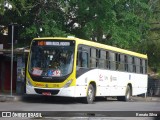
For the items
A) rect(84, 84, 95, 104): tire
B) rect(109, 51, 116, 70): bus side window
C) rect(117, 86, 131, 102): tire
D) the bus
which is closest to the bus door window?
the bus

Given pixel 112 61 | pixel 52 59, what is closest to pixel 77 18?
pixel 112 61

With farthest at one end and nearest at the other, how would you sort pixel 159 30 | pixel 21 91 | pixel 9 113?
pixel 159 30 → pixel 21 91 → pixel 9 113

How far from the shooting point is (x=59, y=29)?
26078 millimetres

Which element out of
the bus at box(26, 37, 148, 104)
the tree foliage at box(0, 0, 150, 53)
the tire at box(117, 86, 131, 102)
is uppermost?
the tree foliage at box(0, 0, 150, 53)

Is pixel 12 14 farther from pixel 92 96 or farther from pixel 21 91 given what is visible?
pixel 92 96

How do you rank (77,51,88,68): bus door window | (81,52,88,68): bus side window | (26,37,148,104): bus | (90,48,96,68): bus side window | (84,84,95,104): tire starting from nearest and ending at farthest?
(26,37,148,104): bus, (77,51,88,68): bus door window, (81,52,88,68): bus side window, (84,84,95,104): tire, (90,48,96,68): bus side window

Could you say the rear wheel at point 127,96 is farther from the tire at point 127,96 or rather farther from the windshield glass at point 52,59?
the windshield glass at point 52,59

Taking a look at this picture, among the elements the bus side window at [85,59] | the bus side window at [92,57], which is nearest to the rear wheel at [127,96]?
the bus side window at [92,57]

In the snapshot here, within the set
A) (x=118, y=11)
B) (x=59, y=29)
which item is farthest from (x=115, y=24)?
(x=59, y=29)

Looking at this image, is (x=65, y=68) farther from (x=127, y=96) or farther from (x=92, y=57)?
(x=127, y=96)

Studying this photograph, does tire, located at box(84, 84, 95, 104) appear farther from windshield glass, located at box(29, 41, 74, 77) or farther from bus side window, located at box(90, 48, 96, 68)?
windshield glass, located at box(29, 41, 74, 77)

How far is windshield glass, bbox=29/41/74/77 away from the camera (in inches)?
774

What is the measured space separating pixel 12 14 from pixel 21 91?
182 inches

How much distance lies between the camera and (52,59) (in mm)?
19859
